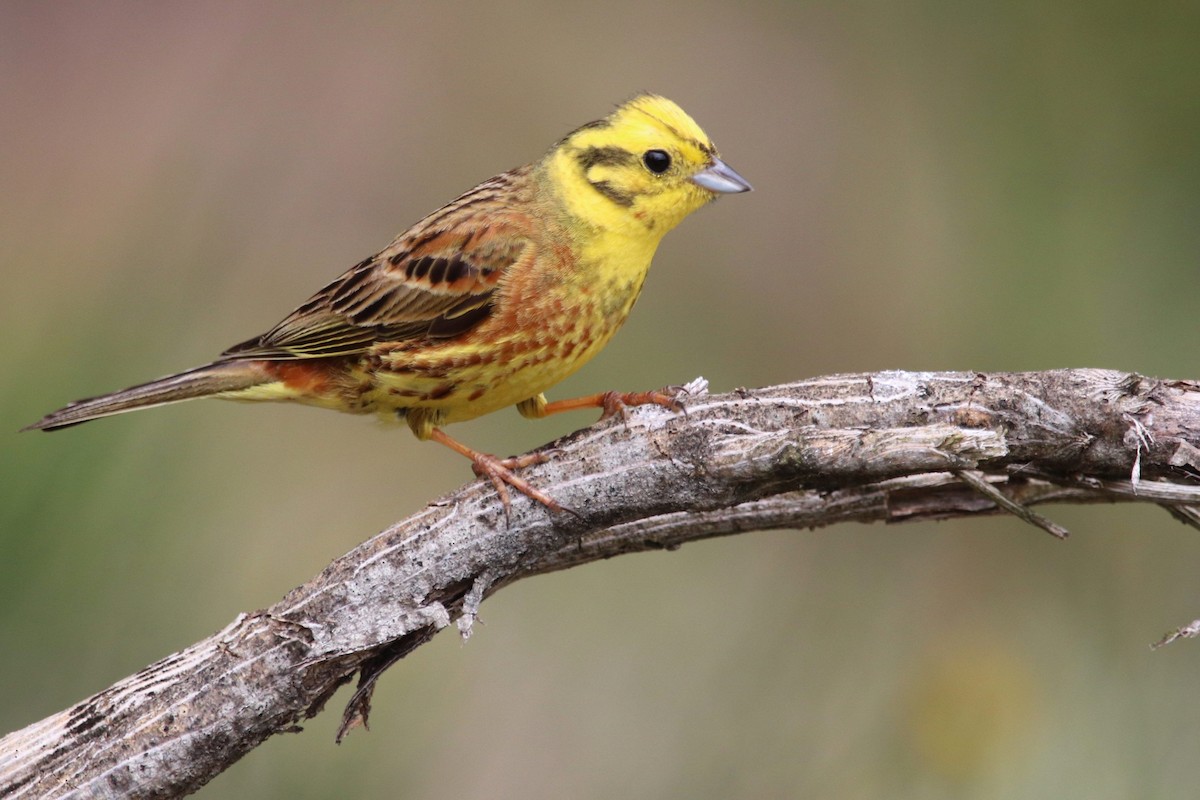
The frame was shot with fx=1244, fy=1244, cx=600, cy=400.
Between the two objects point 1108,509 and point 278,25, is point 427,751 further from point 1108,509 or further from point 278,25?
point 278,25

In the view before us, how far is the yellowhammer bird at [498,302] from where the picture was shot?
3959mm

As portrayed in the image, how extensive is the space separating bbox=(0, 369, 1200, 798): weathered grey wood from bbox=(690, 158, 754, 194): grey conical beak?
1067 millimetres

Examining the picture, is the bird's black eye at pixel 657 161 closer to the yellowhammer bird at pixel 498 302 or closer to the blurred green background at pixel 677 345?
the yellowhammer bird at pixel 498 302

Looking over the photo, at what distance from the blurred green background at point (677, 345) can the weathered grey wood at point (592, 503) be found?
65cm

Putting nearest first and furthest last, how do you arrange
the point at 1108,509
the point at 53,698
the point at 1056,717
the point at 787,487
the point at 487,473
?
the point at 787,487, the point at 487,473, the point at 53,698, the point at 1056,717, the point at 1108,509

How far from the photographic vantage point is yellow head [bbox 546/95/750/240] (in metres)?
4.08

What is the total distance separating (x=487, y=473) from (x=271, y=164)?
4.25m

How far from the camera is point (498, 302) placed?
13.1ft

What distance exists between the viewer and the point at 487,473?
336 cm

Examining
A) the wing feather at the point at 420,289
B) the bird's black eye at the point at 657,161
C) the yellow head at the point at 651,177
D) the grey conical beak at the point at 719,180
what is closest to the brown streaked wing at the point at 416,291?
the wing feather at the point at 420,289

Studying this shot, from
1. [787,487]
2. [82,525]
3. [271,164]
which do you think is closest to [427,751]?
[82,525]

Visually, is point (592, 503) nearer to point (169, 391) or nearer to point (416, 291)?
point (416, 291)

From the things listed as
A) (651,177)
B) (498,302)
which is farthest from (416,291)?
(651,177)

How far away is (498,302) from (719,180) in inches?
32.3
